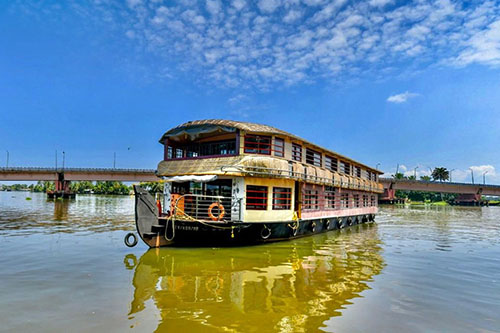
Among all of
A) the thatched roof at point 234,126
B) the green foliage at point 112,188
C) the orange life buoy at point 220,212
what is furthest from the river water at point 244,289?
the green foliage at point 112,188

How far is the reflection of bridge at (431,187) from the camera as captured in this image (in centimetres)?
8000

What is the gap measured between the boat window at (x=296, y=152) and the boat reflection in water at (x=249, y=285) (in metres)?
5.02

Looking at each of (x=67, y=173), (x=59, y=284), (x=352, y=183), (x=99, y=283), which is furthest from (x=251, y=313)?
(x=67, y=173)

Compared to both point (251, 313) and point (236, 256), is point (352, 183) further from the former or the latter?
point (251, 313)

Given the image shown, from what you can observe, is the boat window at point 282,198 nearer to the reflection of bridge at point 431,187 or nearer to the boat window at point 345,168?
the boat window at point 345,168

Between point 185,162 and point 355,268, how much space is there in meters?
9.30

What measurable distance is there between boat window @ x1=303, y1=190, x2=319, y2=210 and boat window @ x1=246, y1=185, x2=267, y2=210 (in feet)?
11.8

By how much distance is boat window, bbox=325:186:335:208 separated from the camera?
21487mm

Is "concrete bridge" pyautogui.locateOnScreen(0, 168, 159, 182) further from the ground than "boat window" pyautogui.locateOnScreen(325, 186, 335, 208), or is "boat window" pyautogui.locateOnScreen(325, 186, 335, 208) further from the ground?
"concrete bridge" pyautogui.locateOnScreen(0, 168, 159, 182)

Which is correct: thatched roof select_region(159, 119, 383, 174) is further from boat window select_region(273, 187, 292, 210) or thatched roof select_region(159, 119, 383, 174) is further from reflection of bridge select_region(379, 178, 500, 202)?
reflection of bridge select_region(379, 178, 500, 202)

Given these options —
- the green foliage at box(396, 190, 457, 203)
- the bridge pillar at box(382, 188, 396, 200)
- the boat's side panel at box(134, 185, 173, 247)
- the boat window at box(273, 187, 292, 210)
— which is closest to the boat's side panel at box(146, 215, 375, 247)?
the boat's side panel at box(134, 185, 173, 247)

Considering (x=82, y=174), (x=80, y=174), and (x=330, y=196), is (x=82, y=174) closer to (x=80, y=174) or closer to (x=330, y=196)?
(x=80, y=174)

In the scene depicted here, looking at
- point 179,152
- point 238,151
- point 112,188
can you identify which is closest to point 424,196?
point 112,188

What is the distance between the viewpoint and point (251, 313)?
22.9 ft
